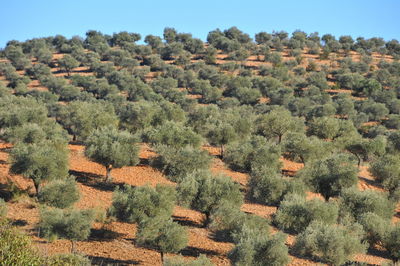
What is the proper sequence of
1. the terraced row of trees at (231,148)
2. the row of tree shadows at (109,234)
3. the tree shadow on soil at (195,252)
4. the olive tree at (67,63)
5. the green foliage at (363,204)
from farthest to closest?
the olive tree at (67,63) < the green foliage at (363,204) < the tree shadow on soil at (195,252) < the terraced row of trees at (231,148) < the row of tree shadows at (109,234)

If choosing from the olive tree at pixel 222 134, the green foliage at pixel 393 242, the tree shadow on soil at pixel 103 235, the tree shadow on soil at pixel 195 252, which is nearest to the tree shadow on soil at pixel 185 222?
the tree shadow on soil at pixel 195 252

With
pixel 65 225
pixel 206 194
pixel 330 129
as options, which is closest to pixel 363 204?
pixel 206 194

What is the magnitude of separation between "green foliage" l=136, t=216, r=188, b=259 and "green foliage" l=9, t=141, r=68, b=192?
9977 millimetres

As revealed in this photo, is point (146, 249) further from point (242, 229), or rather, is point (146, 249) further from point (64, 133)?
point (64, 133)

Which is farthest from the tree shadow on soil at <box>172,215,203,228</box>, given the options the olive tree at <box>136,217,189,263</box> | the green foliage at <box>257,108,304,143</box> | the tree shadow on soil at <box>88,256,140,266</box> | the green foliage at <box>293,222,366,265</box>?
the green foliage at <box>257,108,304,143</box>

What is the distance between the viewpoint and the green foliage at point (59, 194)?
24234mm

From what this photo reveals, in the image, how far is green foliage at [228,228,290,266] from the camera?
1870 cm

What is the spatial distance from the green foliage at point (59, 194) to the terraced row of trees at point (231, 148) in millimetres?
74

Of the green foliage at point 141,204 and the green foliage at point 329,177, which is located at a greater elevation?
the green foliage at point 329,177

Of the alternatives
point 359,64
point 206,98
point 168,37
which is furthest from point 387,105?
point 168,37

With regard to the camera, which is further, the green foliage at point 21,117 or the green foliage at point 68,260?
the green foliage at point 21,117

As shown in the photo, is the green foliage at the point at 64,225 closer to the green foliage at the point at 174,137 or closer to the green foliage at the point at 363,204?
the green foliage at the point at 174,137

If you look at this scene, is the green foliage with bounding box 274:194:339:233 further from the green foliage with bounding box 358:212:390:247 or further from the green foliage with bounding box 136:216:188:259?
the green foliage with bounding box 136:216:188:259

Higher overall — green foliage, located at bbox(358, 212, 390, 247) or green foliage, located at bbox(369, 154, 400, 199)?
green foliage, located at bbox(369, 154, 400, 199)
